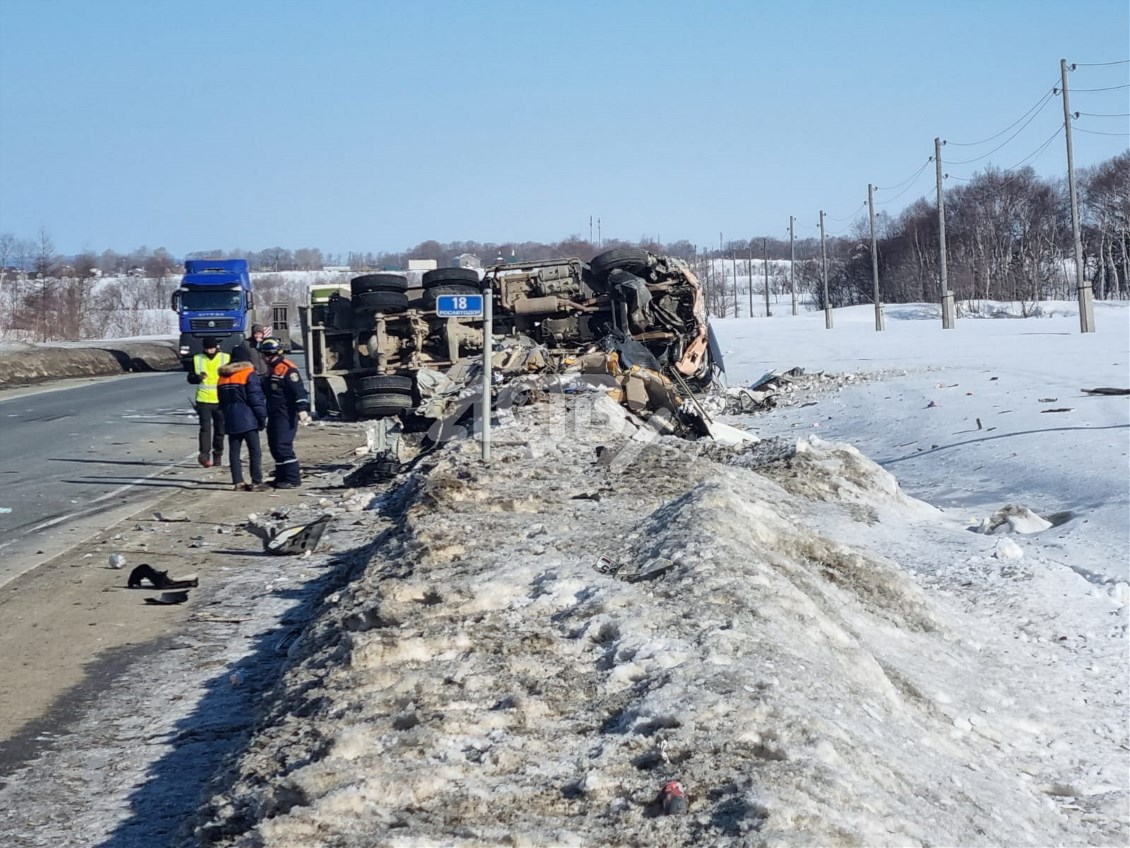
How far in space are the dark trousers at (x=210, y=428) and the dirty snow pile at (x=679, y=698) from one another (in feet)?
25.0

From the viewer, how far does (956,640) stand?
7.18 m

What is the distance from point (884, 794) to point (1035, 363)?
68.4ft

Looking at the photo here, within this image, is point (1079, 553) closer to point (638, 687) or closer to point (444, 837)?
point (638, 687)

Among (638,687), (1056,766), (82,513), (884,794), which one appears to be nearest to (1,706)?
(638,687)

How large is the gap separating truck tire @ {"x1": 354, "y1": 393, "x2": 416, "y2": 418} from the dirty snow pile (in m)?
11.8

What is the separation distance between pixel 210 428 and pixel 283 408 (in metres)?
2.15

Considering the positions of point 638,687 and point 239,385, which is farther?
point 239,385

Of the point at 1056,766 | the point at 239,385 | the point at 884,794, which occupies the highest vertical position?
the point at 239,385

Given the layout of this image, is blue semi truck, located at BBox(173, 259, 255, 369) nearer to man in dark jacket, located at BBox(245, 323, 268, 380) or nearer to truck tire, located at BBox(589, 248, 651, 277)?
truck tire, located at BBox(589, 248, 651, 277)

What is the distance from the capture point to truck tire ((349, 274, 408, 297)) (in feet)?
71.6

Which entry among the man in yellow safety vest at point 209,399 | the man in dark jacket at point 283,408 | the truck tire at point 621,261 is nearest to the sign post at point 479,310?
the man in dark jacket at point 283,408

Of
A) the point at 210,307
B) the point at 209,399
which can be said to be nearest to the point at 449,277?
the point at 209,399

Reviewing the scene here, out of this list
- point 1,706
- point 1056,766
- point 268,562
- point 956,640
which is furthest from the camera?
point 268,562

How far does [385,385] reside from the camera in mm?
20922
